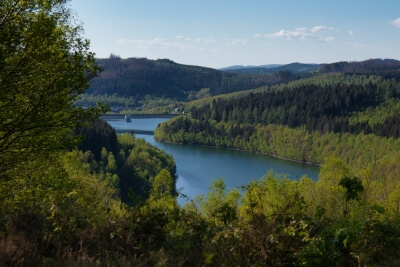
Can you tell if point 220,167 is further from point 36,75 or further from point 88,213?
point 88,213

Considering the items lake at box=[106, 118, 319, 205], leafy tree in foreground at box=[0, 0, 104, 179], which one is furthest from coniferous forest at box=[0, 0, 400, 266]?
lake at box=[106, 118, 319, 205]

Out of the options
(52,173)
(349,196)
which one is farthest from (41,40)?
(349,196)

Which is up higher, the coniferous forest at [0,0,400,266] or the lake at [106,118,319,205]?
the coniferous forest at [0,0,400,266]

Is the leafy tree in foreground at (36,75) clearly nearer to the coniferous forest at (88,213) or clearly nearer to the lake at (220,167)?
the coniferous forest at (88,213)

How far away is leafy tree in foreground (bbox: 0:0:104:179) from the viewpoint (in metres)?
9.83

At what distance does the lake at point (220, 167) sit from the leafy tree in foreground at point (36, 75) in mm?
55422

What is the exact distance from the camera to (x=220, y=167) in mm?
105500

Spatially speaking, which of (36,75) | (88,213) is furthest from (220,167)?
(88,213)

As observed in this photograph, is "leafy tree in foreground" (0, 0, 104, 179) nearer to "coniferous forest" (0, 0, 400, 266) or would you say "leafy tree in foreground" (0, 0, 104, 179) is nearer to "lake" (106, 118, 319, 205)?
"coniferous forest" (0, 0, 400, 266)

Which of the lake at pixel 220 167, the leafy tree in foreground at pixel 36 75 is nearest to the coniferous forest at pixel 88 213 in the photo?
the leafy tree in foreground at pixel 36 75

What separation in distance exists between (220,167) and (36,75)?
95995 mm

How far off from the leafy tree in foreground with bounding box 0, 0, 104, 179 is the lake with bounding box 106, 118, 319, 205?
55422 mm

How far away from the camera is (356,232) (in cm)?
618

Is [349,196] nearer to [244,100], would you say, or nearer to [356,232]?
[356,232]
